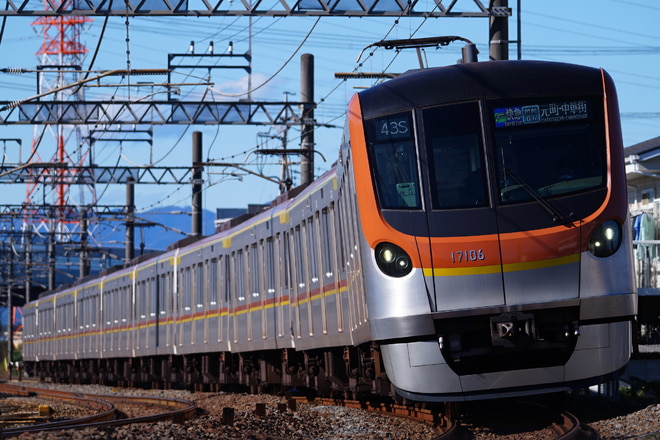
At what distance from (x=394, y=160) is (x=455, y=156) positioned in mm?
540

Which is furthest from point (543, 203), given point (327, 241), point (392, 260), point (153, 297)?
point (153, 297)

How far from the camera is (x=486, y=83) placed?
33.2ft

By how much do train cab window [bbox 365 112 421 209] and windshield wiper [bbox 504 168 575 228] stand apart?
32.3 inches

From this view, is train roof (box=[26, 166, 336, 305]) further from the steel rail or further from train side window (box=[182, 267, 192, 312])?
the steel rail

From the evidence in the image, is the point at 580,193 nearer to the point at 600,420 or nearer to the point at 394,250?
the point at 394,250

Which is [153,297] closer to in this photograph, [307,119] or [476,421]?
[307,119]

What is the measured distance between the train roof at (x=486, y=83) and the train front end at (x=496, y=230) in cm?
1

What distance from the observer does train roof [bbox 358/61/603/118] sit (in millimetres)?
10070

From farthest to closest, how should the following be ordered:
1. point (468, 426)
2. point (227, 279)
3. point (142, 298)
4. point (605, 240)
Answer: point (142, 298) → point (227, 279) → point (468, 426) → point (605, 240)

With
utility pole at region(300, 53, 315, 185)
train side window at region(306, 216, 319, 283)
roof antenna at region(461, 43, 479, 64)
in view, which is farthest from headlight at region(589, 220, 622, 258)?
utility pole at region(300, 53, 315, 185)

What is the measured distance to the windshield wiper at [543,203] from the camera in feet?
31.5

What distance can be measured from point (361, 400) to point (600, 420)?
175 inches

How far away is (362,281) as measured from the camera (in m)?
10.3

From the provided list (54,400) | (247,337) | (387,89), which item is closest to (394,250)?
(387,89)
